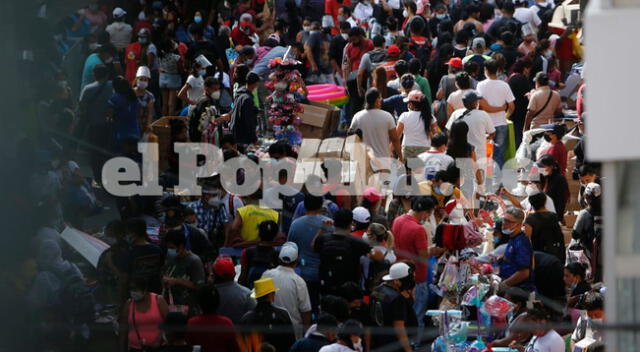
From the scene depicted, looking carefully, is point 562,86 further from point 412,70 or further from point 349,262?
point 349,262

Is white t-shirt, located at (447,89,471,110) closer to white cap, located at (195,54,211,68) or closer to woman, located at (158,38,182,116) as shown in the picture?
white cap, located at (195,54,211,68)

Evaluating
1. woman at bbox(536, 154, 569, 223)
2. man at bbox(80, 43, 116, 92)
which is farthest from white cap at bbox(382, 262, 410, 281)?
man at bbox(80, 43, 116, 92)

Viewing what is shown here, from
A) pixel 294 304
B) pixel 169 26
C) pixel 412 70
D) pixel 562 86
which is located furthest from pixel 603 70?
pixel 169 26

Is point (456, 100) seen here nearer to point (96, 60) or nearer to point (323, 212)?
point (323, 212)

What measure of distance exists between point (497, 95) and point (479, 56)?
1.59 m

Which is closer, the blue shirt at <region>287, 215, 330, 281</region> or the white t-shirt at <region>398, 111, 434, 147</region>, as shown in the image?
the blue shirt at <region>287, 215, 330, 281</region>

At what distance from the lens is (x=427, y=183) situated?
10688 millimetres

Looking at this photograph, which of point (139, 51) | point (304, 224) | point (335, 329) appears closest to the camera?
point (335, 329)

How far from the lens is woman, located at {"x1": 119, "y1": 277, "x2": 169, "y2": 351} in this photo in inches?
324

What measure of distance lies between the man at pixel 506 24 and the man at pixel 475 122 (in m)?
4.98

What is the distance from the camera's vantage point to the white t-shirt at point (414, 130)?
1246cm

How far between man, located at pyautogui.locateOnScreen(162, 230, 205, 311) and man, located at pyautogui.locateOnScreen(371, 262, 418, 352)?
4.14 feet

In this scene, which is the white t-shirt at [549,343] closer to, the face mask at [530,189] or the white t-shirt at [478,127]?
the face mask at [530,189]

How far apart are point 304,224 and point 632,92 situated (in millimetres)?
5447
